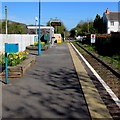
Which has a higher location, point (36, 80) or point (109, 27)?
point (109, 27)

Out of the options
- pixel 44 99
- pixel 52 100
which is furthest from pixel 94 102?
pixel 44 99

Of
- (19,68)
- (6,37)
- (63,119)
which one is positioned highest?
(6,37)

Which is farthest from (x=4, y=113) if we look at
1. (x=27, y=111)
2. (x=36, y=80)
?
(x=36, y=80)

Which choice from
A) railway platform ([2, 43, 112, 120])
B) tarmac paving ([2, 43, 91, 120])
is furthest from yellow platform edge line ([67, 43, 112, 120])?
tarmac paving ([2, 43, 91, 120])

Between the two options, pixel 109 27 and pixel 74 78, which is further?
pixel 109 27

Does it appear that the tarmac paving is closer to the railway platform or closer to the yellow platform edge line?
the railway platform

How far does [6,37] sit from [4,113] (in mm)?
12510

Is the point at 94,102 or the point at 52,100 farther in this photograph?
the point at 52,100

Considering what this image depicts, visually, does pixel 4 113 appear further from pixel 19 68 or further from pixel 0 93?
pixel 19 68

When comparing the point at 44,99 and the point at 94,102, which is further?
the point at 44,99

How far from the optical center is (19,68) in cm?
791

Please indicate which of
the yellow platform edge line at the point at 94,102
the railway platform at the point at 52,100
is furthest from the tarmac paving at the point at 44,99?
the yellow platform edge line at the point at 94,102

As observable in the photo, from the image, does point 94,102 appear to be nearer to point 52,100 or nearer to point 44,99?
point 52,100

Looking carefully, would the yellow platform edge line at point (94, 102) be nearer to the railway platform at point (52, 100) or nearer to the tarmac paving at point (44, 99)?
the railway platform at point (52, 100)
